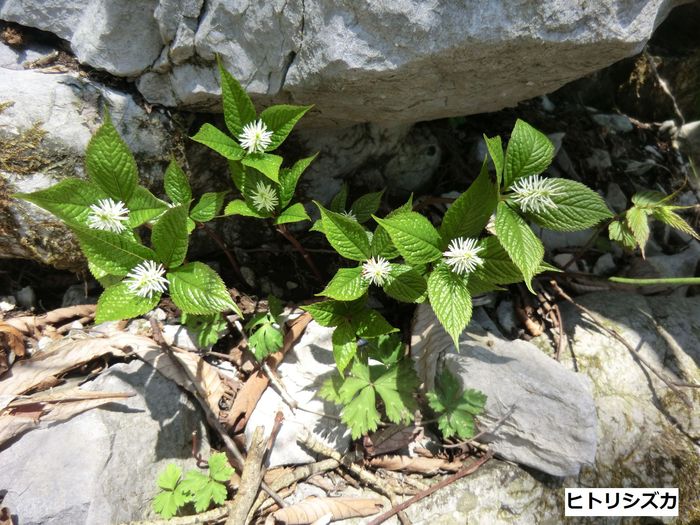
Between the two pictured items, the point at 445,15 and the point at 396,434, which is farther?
the point at 396,434

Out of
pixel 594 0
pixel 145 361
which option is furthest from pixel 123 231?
pixel 594 0

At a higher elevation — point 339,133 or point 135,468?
point 339,133

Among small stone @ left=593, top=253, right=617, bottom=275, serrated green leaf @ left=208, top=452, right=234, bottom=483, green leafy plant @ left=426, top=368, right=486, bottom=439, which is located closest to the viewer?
serrated green leaf @ left=208, top=452, right=234, bottom=483

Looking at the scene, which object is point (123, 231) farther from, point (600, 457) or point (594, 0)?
point (600, 457)

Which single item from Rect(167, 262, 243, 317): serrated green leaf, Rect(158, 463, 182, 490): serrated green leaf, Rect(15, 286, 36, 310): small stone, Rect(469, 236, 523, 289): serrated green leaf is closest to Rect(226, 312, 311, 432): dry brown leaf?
Rect(158, 463, 182, 490): serrated green leaf

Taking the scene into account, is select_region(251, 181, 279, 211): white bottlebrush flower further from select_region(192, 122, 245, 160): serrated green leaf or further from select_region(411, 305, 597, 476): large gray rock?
select_region(411, 305, 597, 476): large gray rock
